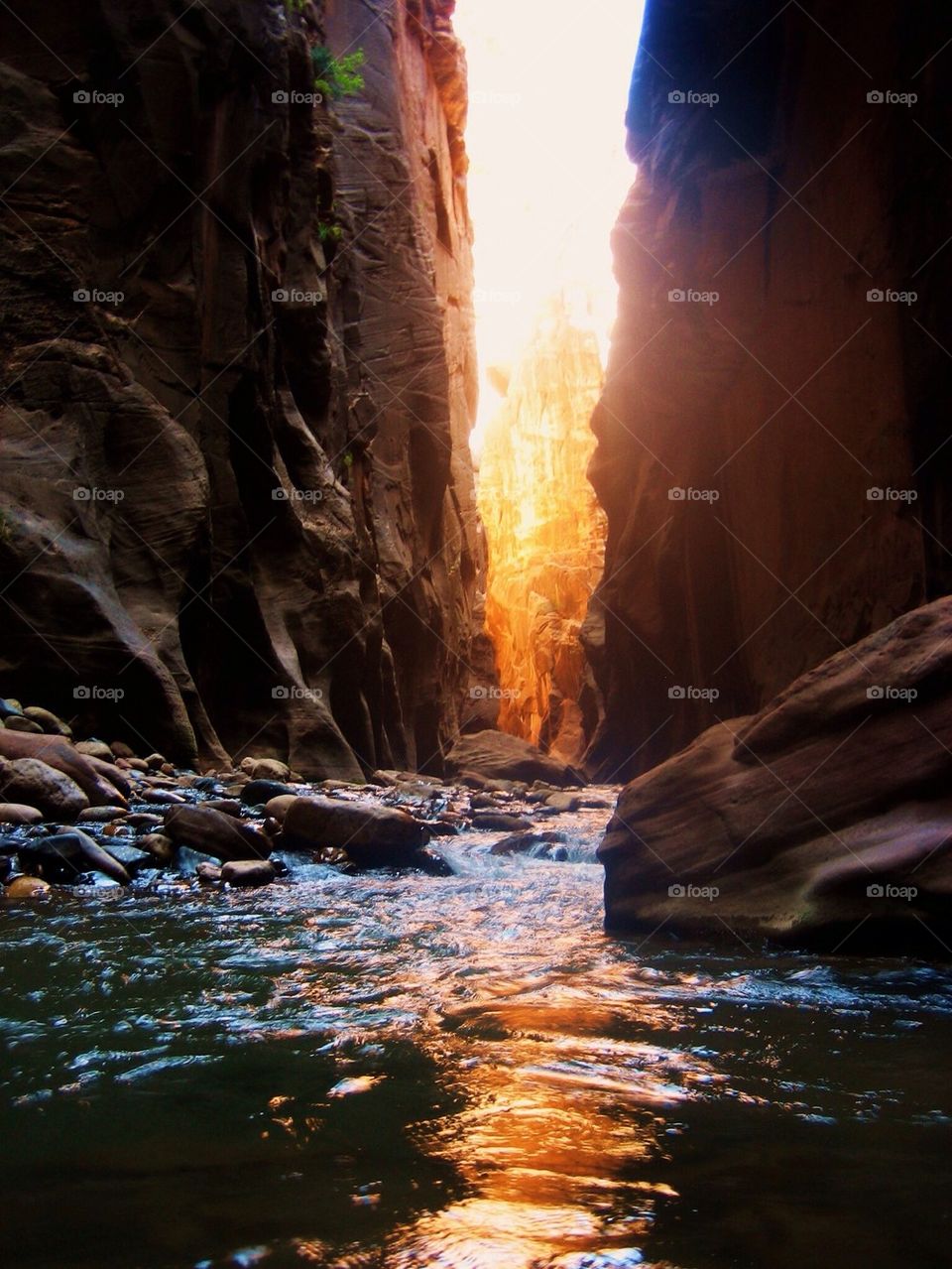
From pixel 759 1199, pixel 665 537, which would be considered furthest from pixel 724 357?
pixel 759 1199

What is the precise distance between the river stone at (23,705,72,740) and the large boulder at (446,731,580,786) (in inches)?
630

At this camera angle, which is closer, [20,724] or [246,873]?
[246,873]

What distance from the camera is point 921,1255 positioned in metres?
1.76

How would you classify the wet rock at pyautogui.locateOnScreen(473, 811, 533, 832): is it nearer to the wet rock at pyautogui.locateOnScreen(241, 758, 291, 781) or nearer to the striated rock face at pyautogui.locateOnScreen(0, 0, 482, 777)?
the wet rock at pyautogui.locateOnScreen(241, 758, 291, 781)

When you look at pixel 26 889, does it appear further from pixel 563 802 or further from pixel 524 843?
pixel 563 802

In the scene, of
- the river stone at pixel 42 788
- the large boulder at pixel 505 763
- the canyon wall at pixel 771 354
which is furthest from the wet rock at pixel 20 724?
the large boulder at pixel 505 763

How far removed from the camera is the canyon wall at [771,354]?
14695 millimetres

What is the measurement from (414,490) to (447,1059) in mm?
27203

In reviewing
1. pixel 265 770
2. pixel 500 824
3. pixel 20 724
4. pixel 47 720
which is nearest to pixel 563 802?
pixel 500 824

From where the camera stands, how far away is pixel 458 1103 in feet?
8.70

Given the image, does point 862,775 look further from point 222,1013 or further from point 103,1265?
point 103,1265

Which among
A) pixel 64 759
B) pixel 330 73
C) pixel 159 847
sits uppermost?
pixel 330 73

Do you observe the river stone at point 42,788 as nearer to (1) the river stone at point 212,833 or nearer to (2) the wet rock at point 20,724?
(1) the river stone at point 212,833

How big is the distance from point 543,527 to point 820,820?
60670 mm
